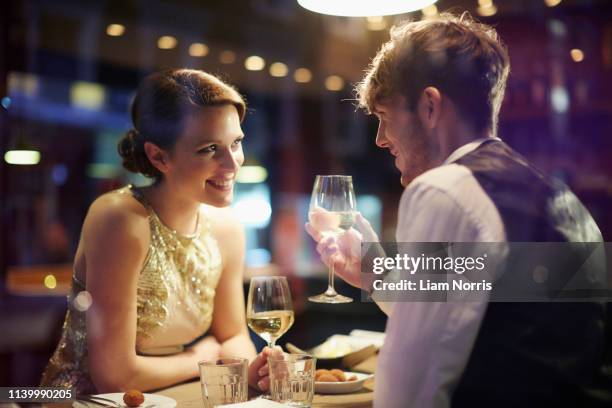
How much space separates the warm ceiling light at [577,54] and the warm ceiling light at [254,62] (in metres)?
1.74

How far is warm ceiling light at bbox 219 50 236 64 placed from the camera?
3.11 metres

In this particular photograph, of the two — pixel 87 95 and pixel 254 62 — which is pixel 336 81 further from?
pixel 87 95

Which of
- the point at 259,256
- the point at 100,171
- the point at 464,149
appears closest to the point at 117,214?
the point at 464,149

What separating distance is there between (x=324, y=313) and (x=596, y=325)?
4427mm

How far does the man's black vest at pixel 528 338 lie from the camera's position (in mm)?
1268

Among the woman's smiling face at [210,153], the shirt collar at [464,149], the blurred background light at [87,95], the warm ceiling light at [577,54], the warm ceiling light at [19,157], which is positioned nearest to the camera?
the shirt collar at [464,149]

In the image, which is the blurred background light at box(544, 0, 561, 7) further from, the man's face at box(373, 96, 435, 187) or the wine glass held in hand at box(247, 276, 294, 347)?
the wine glass held in hand at box(247, 276, 294, 347)

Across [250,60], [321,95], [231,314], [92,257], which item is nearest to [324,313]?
[321,95]

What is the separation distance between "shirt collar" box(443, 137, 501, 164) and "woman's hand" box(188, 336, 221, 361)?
877 mm

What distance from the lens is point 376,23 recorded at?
2.09 m

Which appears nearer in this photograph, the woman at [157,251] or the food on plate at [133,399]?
the food on plate at [133,399]

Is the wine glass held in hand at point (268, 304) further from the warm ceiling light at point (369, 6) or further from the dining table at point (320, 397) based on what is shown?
the warm ceiling light at point (369, 6)

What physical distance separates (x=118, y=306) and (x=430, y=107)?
3.00 ft

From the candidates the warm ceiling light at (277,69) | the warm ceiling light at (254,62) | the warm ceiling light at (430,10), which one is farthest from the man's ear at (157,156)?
the warm ceiling light at (277,69)
